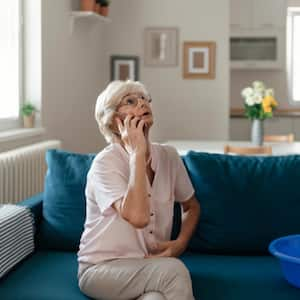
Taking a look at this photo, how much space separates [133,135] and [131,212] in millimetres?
287

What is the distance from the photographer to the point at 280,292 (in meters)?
2.19

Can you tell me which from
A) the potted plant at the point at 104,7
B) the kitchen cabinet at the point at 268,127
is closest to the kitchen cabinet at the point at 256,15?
the kitchen cabinet at the point at 268,127

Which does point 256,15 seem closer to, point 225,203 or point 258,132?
point 258,132

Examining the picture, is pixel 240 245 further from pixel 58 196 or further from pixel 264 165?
pixel 58 196

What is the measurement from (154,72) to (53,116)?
1.71 m

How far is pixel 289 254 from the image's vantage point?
7.76 ft

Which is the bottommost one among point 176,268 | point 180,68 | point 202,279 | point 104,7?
point 202,279

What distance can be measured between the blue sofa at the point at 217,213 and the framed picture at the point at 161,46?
3.35 meters

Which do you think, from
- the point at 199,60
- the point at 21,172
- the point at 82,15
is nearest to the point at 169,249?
the point at 21,172

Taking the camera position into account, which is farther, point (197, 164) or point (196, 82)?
point (196, 82)

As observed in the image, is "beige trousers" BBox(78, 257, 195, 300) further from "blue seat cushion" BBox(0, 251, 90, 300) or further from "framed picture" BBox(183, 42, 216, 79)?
"framed picture" BBox(183, 42, 216, 79)

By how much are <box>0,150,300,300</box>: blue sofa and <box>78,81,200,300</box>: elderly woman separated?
192 millimetres

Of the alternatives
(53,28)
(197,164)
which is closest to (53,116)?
(53,28)

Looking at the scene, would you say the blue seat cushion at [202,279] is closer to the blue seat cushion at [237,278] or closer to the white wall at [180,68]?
the blue seat cushion at [237,278]
